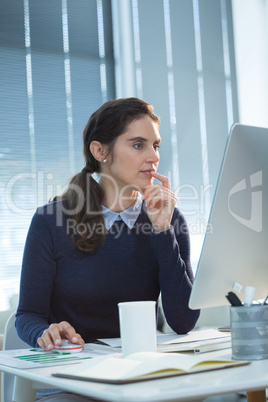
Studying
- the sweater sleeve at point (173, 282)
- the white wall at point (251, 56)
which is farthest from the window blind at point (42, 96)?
the sweater sleeve at point (173, 282)

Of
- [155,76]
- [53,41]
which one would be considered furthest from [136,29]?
[53,41]

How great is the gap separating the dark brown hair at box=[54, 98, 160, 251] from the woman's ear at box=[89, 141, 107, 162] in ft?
0.05

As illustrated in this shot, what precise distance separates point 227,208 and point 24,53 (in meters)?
3.45

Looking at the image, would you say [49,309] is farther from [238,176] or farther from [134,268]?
[238,176]

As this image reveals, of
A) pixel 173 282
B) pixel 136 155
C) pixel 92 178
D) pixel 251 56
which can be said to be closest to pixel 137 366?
pixel 173 282

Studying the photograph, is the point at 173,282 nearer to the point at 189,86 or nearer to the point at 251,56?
the point at 189,86

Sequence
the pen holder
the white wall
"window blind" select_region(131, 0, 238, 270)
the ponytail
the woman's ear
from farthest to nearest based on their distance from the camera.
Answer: the white wall
"window blind" select_region(131, 0, 238, 270)
the woman's ear
the ponytail
the pen holder

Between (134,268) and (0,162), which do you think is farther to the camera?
(0,162)

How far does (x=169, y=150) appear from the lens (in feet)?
14.4

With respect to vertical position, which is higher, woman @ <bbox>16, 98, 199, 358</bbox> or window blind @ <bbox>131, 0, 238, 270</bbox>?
window blind @ <bbox>131, 0, 238, 270</bbox>

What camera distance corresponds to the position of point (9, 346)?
1.49 m

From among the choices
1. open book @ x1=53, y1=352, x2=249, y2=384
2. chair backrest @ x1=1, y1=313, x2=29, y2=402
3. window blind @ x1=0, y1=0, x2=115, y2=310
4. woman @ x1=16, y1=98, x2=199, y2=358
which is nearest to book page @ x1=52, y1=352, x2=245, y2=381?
open book @ x1=53, y1=352, x2=249, y2=384

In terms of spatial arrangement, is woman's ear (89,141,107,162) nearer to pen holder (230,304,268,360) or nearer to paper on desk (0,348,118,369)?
paper on desk (0,348,118,369)

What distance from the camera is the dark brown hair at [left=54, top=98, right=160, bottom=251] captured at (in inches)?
61.8
